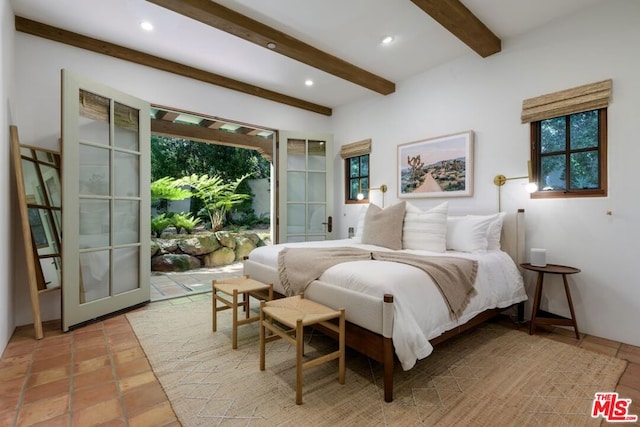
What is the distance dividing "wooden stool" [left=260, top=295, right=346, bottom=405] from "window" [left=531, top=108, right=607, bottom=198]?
7.41 ft

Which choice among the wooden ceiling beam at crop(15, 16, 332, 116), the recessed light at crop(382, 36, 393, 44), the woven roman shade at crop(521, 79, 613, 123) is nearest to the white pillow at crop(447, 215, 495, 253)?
the woven roman shade at crop(521, 79, 613, 123)

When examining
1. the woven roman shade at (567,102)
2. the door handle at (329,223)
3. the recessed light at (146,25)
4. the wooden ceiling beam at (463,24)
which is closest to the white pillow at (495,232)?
the woven roman shade at (567,102)

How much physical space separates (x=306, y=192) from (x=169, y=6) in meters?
2.73

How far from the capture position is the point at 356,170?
4.58 meters

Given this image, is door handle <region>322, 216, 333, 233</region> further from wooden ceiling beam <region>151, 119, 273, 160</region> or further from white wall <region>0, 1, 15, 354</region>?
white wall <region>0, 1, 15, 354</region>

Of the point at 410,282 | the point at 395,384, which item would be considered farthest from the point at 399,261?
the point at 395,384

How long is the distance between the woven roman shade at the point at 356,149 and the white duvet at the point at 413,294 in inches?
91.4

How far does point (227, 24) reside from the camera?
2484 mm

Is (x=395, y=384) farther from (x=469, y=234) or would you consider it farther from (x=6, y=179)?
(x=6, y=179)

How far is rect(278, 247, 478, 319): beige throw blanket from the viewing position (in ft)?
6.31

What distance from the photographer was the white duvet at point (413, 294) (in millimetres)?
1604

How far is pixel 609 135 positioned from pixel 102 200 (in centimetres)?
431

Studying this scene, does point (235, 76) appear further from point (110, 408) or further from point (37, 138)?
point (110, 408)

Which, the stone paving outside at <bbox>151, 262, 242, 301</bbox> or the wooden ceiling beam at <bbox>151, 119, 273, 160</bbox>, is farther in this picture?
the wooden ceiling beam at <bbox>151, 119, 273, 160</bbox>
